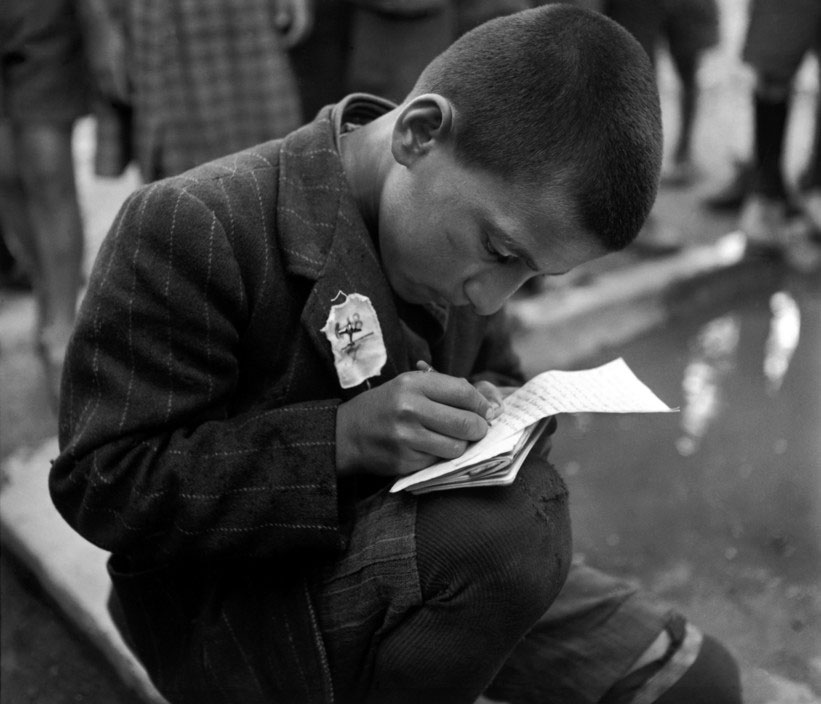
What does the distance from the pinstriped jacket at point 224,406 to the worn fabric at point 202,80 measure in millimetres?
1161

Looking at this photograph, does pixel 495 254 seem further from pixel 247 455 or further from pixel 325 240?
pixel 247 455

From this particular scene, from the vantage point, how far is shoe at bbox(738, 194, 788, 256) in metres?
3.60

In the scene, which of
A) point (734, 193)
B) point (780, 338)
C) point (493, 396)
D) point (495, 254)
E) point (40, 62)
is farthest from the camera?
point (734, 193)

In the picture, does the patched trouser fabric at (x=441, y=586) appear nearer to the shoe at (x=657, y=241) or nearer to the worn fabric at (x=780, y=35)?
the shoe at (x=657, y=241)

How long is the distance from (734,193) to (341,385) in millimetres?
3275

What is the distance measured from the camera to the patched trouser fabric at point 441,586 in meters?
1.21

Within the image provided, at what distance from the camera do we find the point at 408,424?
3.95 ft

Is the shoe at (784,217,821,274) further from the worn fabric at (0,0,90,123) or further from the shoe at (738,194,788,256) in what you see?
the worn fabric at (0,0,90,123)

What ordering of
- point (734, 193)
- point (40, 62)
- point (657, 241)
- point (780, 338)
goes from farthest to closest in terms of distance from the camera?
1. point (734, 193)
2. point (657, 241)
3. point (780, 338)
4. point (40, 62)

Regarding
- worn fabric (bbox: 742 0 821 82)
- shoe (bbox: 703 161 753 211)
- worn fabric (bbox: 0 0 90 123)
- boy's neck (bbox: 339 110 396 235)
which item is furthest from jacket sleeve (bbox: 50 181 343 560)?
shoe (bbox: 703 161 753 211)

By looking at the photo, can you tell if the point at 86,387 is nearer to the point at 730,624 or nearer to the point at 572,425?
the point at 730,624

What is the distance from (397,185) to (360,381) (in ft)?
0.87

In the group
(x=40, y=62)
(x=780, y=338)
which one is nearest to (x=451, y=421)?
(x=40, y=62)

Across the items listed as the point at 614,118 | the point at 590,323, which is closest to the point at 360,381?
the point at 614,118
